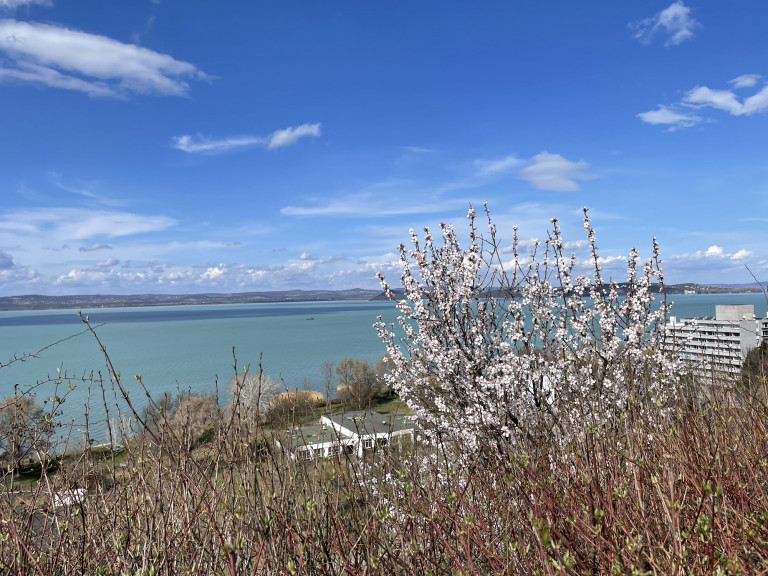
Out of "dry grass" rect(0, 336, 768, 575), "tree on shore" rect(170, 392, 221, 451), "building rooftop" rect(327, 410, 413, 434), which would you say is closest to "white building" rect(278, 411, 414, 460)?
"building rooftop" rect(327, 410, 413, 434)

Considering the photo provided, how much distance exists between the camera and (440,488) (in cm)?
375

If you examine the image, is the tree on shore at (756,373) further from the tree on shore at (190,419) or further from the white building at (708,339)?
the tree on shore at (190,419)

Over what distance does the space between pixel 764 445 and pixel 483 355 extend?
3398 mm

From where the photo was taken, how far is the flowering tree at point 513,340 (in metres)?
6.50

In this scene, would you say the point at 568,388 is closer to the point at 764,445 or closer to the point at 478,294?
the point at 478,294

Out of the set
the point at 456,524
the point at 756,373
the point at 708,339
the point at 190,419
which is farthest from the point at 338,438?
the point at 756,373

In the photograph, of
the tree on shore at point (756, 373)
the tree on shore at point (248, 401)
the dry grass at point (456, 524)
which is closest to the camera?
the dry grass at point (456, 524)

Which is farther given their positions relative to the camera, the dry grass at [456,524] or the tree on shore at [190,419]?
the tree on shore at [190,419]

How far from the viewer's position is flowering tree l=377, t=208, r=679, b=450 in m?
6.50

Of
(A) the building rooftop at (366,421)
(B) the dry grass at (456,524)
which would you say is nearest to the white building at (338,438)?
(A) the building rooftop at (366,421)

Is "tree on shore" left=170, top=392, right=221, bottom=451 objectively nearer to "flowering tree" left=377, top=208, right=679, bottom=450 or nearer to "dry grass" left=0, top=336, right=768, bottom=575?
"dry grass" left=0, top=336, right=768, bottom=575

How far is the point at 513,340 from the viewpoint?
6.83 m

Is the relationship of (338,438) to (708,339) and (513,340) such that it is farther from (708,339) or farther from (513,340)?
(708,339)

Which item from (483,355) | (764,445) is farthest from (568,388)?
(764,445)
